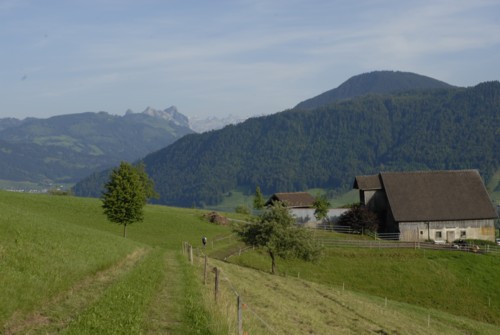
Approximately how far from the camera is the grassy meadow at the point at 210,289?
17.2 meters

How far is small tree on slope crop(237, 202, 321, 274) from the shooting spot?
54.4 metres

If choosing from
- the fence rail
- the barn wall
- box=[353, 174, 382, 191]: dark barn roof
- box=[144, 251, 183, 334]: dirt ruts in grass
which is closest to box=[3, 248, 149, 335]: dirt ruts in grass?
box=[144, 251, 183, 334]: dirt ruts in grass

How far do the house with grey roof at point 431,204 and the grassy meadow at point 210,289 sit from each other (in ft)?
49.8

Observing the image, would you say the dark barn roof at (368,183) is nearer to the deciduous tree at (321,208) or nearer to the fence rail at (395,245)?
the deciduous tree at (321,208)

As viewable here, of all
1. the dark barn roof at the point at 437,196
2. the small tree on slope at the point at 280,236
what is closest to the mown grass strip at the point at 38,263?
the small tree on slope at the point at 280,236

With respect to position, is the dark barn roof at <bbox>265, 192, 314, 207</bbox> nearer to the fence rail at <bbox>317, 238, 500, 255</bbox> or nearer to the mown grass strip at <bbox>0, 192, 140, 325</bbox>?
the fence rail at <bbox>317, 238, 500, 255</bbox>

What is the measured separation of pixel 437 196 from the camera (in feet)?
285

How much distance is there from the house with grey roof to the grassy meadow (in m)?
15.2

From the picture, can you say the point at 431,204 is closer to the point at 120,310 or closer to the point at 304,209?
the point at 304,209

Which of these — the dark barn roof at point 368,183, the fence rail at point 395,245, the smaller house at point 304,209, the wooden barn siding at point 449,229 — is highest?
the dark barn roof at point 368,183

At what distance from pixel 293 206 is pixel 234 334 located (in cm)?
8111

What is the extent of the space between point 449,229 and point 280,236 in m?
40.6

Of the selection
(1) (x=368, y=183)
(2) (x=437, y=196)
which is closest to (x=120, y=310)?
(1) (x=368, y=183)

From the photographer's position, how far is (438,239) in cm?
8331
